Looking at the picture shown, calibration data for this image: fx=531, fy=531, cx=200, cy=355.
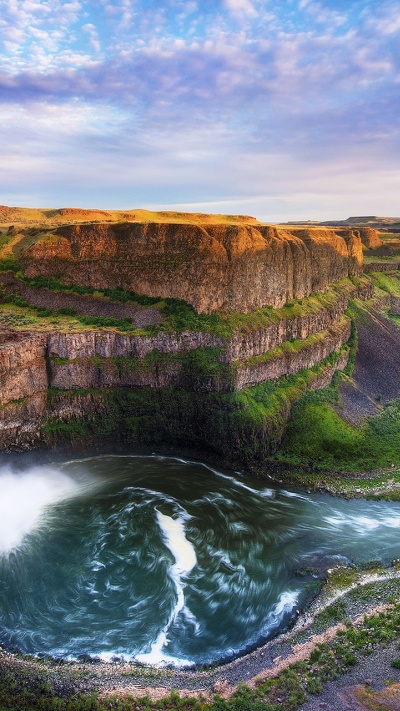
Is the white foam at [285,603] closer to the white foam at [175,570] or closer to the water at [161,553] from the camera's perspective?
the water at [161,553]

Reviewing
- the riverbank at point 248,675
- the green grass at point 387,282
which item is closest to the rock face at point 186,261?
the green grass at point 387,282

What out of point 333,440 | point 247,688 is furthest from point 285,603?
point 333,440

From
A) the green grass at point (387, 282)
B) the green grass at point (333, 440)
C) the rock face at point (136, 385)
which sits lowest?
the green grass at point (333, 440)

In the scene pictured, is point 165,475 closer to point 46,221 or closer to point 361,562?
point 361,562

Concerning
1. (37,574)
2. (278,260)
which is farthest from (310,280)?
(37,574)

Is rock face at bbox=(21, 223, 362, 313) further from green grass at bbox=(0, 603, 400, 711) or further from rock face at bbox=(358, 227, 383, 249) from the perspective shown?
rock face at bbox=(358, 227, 383, 249)

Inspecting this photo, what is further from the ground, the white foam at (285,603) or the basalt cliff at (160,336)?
the basalt cliff at (160,336)
